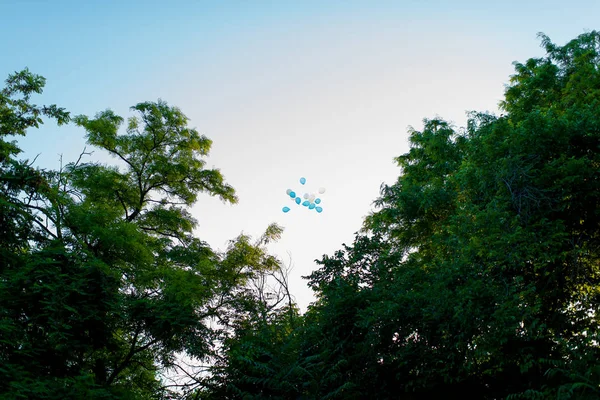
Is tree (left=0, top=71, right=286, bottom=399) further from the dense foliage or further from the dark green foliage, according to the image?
the dark green foliage

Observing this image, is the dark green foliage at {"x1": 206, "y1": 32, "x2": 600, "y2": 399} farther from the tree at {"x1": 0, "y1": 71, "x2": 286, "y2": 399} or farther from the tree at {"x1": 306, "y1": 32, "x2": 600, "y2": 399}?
the tree at {"x1": 0, "y1": 71, "x2": 286, "y2": 399}

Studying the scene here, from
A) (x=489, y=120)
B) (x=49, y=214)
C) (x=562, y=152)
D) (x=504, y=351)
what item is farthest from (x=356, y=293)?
(x=49, y=214)

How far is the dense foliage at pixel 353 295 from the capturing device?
294 inches

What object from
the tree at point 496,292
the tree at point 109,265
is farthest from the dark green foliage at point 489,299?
the tree at point 109,265

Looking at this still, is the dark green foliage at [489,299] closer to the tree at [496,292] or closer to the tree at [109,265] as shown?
the tree at [496,292]

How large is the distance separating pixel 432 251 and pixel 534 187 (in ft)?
16.4

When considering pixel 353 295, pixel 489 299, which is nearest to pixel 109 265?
pixel 353 295

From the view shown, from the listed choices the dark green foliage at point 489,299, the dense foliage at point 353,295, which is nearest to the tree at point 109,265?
the dense foliage at point 353,295

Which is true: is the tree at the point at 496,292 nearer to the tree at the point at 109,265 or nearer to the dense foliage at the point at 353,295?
the dense foliage at the point at 353,295

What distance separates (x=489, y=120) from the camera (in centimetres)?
1220

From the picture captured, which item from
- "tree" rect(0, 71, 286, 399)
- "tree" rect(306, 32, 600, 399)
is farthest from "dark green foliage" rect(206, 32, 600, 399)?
"tree" rect(0, 71, 286, 399)

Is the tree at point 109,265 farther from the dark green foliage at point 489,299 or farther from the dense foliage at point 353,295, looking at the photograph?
the dark green foliage at point 489,299

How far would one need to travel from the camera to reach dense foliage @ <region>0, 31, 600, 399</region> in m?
7.48

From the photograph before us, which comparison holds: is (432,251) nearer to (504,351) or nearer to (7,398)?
(504,351)
